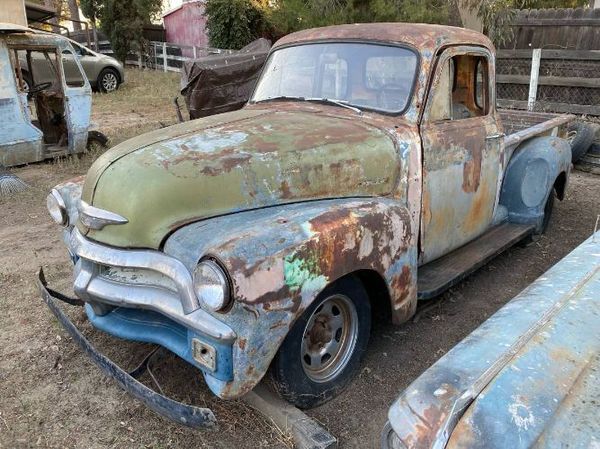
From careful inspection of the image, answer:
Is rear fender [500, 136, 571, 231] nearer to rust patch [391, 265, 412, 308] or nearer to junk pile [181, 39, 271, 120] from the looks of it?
rust patch [391, 265, 412, 308]

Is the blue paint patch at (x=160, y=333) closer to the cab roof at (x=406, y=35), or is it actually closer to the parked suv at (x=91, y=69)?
the cab roof at (x=406, y=35)

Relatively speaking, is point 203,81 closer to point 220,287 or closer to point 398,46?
point 398,46

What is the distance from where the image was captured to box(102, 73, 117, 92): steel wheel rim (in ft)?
50.6

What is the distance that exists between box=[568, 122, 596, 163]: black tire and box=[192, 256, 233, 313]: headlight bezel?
21.2 feet

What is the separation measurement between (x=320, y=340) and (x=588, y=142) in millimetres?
6209

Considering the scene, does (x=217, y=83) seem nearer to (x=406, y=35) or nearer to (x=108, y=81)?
(x=406, y=35)

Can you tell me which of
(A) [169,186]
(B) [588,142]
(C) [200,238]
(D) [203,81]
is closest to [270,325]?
(C) [200,238]

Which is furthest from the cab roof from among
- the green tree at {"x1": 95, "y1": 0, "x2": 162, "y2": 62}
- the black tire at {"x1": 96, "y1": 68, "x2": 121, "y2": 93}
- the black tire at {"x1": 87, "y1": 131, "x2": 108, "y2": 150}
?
the green tree at {"x1": 95, "y1": 0, "x2": 162, "y2": 62}

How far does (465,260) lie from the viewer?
12.8 ft

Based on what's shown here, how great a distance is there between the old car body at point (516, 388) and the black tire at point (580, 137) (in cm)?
592

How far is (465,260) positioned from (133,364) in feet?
7.94

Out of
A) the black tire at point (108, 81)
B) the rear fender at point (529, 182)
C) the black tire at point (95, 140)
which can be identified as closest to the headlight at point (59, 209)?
the rear fender at point (529, 182)

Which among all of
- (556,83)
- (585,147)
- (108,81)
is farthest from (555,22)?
(108,81)

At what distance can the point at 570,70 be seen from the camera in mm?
9648
